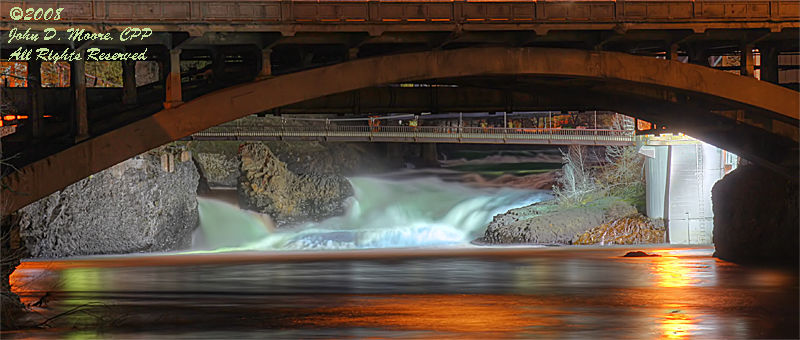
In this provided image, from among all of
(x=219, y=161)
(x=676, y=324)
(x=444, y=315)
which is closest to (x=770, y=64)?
(x=676, y=324)

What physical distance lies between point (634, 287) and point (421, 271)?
9870 millimetres

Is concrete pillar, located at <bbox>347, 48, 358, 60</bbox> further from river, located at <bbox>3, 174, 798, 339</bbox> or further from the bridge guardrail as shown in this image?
river, located at <bbox>3, 174, 798, 339</bbox>

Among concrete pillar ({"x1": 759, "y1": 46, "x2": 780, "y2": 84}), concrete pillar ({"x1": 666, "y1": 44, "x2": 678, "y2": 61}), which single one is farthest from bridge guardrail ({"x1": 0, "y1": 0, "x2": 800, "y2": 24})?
concrete pillar ({"x1": 759, "y1": 46, "x2": 780, "y2": 84})

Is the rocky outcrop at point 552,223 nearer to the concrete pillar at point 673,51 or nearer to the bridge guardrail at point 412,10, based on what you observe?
the concrete pillar at point 673,51

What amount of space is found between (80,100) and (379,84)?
640 centimetres

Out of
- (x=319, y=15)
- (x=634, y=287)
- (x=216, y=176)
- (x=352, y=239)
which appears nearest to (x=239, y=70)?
(x=319, y=15)

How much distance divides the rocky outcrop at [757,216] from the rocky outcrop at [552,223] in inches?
698

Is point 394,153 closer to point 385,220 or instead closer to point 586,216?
point 385,220

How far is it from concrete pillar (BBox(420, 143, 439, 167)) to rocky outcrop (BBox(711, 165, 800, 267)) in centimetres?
3974

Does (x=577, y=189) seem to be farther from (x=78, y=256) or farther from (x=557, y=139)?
(x=78, y=256)

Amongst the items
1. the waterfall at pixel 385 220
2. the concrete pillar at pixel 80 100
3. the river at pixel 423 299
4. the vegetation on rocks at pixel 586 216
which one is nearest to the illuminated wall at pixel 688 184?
the vegetation on rocks at pixel 586 216

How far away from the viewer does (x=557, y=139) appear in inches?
2421

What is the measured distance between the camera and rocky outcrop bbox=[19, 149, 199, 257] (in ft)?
162

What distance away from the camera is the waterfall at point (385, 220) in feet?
184
